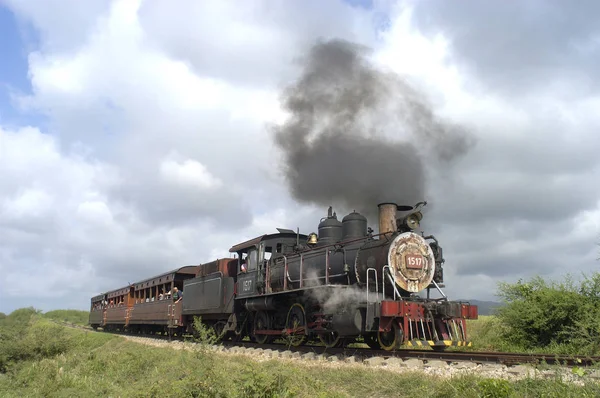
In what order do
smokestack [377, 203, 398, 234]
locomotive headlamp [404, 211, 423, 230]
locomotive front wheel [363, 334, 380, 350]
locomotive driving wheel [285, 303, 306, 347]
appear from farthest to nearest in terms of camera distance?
locomotive driving wheel [285, 303, 306, 347]
locomotive front wheel [363, 334, 380, 350]
smokestack [377, 203, 398, 234]
locomotive headlamp [404, 211, 423, 230]

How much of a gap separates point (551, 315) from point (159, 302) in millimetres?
16703

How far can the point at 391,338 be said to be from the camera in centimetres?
1159

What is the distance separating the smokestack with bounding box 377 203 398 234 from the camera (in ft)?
41.3

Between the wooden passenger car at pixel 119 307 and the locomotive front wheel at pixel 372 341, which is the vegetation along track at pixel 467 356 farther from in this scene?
the wooden passenger car at pixel 119 307

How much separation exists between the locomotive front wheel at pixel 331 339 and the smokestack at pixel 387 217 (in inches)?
116

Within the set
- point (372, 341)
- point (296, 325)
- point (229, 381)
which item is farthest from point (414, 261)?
point (229, 381)

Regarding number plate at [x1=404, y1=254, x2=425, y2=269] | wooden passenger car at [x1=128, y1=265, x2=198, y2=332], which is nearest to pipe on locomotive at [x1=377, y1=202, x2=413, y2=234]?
number plate at [x1=404, y1=254, x2=425, y2=269]

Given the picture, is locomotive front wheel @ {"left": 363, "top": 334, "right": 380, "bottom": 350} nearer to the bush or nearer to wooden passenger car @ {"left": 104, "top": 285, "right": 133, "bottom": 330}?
the bush

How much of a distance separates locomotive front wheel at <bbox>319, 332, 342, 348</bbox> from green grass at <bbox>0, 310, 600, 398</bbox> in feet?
7.62

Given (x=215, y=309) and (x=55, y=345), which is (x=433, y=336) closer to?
(x=215, y=309)

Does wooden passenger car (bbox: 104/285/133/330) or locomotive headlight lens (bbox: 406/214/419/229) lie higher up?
locomotive headlight lens (bbox: 406/214/419/229)

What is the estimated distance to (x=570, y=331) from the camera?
41.1 ft

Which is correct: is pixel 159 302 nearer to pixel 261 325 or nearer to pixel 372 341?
pixel 261 325

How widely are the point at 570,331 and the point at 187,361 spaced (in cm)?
962
